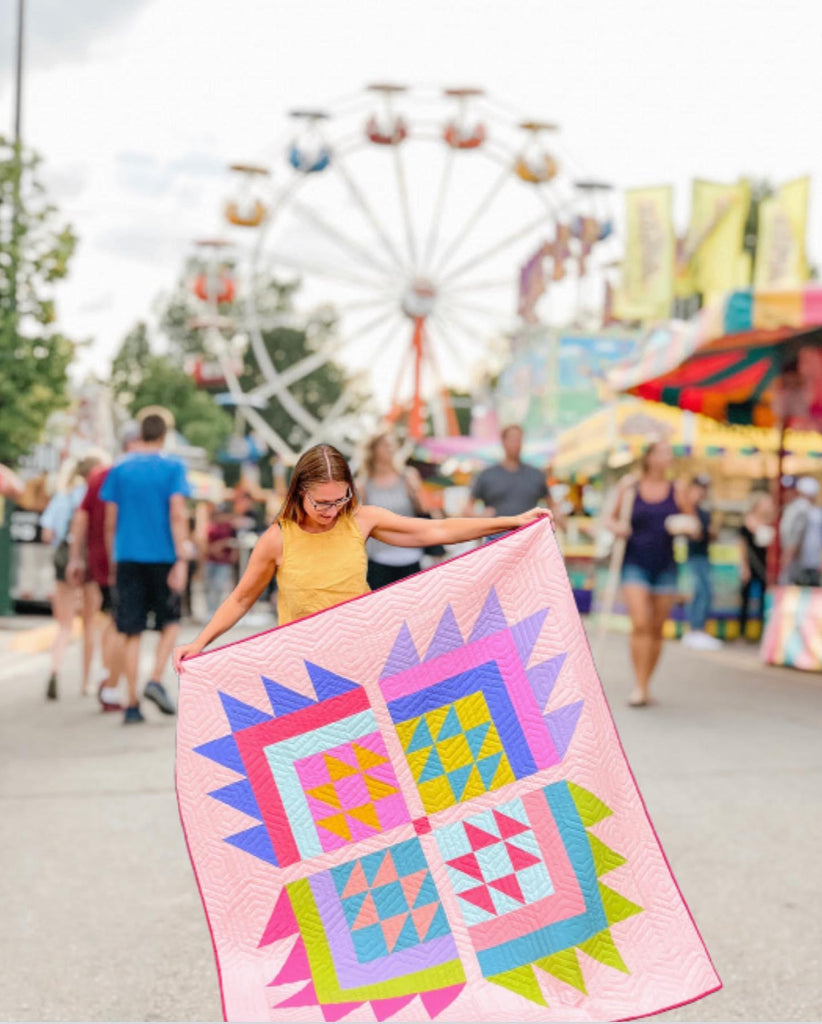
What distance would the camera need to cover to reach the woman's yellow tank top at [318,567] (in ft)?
11.5

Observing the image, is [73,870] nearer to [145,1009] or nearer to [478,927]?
[145,1009]

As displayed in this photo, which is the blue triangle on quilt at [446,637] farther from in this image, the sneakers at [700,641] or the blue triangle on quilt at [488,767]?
the sneakers at [700,641]

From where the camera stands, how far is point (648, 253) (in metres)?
25.6

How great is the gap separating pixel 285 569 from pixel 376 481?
4107mm


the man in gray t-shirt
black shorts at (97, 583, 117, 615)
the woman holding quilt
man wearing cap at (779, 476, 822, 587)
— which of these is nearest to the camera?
the woman holding quilt

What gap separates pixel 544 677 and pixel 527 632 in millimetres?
123

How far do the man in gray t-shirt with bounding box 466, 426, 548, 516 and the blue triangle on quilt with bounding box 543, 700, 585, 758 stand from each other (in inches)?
239

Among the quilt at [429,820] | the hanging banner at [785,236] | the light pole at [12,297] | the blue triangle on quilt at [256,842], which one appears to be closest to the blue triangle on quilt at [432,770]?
the quilt at [429,820]

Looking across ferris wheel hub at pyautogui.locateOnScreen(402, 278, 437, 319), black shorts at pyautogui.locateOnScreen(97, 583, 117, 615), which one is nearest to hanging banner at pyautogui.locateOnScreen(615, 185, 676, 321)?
ferris wheel hub at pyautogui.locateOnScreen(402, 278, 437, 319)

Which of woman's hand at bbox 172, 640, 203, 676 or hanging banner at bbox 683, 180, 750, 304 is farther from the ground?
hanging banner at bbox 683, 180, 750, 304

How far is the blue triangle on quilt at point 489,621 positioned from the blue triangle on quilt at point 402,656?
137 mm

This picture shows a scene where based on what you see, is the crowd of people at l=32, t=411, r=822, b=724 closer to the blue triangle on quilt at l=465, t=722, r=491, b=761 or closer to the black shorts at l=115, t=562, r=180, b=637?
the black shorts at l=115, t=562, r=180, b=637

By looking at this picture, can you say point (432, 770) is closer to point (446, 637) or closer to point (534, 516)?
point (446, 637)

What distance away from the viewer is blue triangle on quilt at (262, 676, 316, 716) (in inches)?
125
